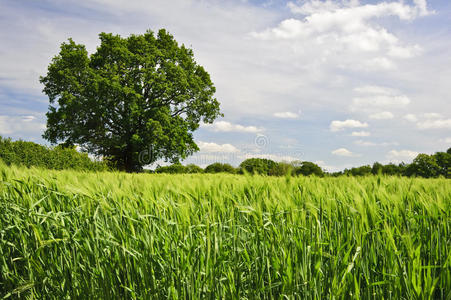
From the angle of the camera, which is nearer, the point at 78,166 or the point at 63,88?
the point at 78,166

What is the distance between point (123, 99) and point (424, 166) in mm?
16718

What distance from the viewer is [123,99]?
1852 cm

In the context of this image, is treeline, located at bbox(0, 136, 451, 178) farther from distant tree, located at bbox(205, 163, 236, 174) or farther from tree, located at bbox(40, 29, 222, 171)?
tree, located at bbox(40, 29, 222, 171)

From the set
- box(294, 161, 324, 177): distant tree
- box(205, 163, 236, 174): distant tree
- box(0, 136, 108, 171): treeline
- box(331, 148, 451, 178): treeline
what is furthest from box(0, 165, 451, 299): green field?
box(331, 148, 451, 178): treeline

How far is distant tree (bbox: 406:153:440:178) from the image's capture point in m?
14.0

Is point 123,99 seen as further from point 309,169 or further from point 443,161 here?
point 443,161

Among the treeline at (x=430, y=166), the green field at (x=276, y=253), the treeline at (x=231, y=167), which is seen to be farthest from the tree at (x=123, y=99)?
the green field at (x=276, y=253)

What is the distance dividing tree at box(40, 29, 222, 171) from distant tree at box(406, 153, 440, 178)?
41.5 feet

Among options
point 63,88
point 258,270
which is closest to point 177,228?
point 258,270

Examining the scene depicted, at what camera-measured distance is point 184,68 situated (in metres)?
Result: 21.0

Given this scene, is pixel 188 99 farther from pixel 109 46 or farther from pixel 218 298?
pixel 218 298

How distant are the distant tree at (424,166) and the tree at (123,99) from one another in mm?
12641

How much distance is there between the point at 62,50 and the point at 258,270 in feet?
72.2

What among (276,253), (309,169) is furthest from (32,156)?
(276,253)
